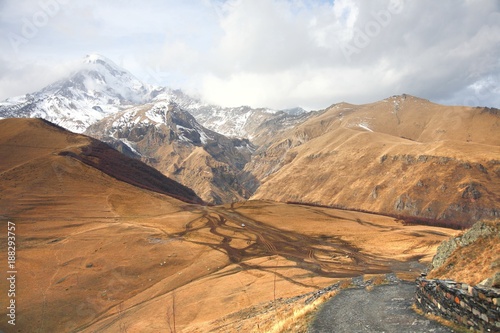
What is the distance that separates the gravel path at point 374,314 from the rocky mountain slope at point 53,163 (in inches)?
2229

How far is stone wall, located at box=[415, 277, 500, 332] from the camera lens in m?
8.71

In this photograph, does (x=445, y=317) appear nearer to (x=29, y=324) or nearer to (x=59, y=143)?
(x=29, y=324)

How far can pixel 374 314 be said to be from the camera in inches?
496

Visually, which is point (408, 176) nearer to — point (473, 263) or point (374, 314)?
point (473, 263)

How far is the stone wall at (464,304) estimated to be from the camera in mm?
8711

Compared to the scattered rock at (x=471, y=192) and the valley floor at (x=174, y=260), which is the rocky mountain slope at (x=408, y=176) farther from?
the valley floor at (x=174, y=260)

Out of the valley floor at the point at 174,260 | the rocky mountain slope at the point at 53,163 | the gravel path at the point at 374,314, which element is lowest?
the valley floor at the point at 174,260

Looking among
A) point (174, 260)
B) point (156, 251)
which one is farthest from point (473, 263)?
point (156, 251)

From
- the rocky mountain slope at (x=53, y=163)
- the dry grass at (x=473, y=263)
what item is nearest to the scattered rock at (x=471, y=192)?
the rocky mountain slope at (x=53, y=163)

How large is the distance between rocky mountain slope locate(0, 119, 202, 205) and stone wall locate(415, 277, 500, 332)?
60422 mm

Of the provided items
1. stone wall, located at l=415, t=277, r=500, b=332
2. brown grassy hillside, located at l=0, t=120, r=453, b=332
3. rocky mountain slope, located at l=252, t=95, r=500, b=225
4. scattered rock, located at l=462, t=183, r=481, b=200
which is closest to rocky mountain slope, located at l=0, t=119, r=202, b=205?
brown grassy hillside, located at l=0, t=120, r=453, b=332

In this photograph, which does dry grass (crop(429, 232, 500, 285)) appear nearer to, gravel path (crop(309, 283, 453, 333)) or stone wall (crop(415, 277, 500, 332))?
stone wall (crop(415, 277, 500, 332))

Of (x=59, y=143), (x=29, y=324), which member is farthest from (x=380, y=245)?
(x=59, y=143)

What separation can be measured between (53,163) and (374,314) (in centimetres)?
7306
